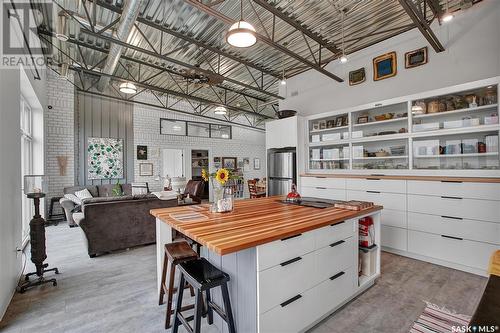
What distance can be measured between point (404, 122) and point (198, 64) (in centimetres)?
441

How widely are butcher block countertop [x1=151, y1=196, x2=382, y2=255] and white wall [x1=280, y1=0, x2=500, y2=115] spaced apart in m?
2.73

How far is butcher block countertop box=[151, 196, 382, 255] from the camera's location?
1.40 m

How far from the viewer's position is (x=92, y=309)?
227 centimetres

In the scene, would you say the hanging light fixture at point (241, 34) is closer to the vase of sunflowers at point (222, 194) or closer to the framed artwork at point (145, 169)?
the vase of sunflowers at point (222, 194)

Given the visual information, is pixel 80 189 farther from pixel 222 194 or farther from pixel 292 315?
pixel 292 315

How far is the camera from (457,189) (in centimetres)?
296

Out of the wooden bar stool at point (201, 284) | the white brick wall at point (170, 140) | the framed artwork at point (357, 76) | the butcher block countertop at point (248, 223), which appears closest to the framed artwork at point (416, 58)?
the framed artwork at point (357, 76)

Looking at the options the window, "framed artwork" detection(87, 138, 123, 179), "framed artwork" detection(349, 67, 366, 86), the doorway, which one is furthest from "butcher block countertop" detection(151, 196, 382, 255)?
the doorway

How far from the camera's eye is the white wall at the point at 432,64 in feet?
10.6

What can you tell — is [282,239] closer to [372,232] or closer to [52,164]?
[372,232]

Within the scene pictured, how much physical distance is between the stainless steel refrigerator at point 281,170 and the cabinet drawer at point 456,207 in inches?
91.8

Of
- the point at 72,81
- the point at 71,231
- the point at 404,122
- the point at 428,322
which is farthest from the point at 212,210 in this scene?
the point at 72,81

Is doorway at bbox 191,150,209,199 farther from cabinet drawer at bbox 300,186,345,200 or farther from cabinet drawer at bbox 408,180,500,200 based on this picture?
cabinet drawer at bbox 408,180,500,200

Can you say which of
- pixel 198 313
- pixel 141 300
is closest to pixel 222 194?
pixel 198 313
